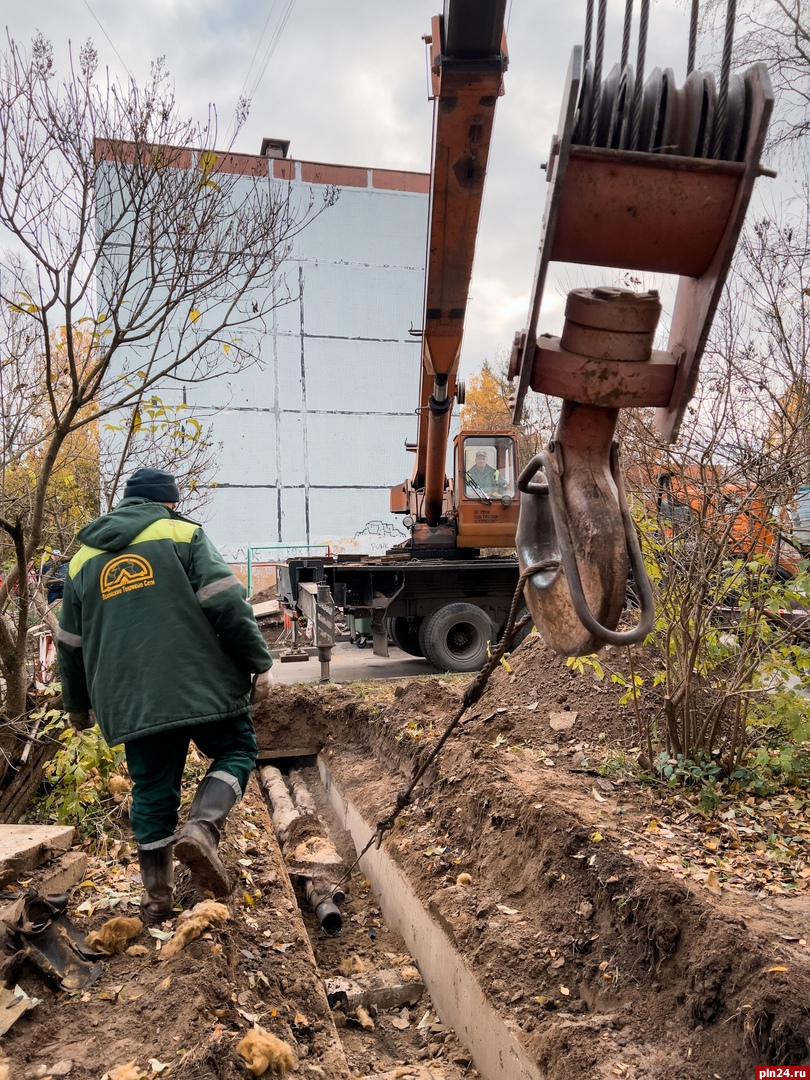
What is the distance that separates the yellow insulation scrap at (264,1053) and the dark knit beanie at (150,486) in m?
2.21

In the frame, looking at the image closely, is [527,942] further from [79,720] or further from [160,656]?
[79,720]

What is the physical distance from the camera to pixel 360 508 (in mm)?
25062

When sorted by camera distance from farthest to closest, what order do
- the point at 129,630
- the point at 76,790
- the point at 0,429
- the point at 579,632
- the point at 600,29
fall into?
1. the point at 0,429
2. the point at 76,790
3. the point at 129,630
4. the point at 579,632
5. the point at 600,29

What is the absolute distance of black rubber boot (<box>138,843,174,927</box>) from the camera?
344cm

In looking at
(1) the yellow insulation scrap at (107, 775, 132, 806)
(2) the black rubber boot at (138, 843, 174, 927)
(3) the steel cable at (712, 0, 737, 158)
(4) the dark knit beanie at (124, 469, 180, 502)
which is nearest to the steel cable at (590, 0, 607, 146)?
(3) the steel cable at (712, 0, 737, 158)

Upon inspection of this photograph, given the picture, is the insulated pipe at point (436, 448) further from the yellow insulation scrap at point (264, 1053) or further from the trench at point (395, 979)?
the yellow insulation scrap at point (264, 1053)

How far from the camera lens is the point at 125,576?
3.41 m

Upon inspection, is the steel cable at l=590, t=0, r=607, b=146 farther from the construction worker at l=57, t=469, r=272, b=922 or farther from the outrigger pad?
the outrigger pad

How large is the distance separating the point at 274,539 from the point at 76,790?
65.1 feet

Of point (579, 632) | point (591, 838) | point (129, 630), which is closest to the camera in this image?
point (579, 632)

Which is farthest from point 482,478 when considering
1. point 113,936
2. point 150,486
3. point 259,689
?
point 113,936

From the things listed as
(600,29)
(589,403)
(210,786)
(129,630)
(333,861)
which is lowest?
(333,861)

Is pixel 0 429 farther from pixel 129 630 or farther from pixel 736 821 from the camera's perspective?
pixel 736 821

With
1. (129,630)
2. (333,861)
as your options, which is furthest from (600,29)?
→ (333,861)
